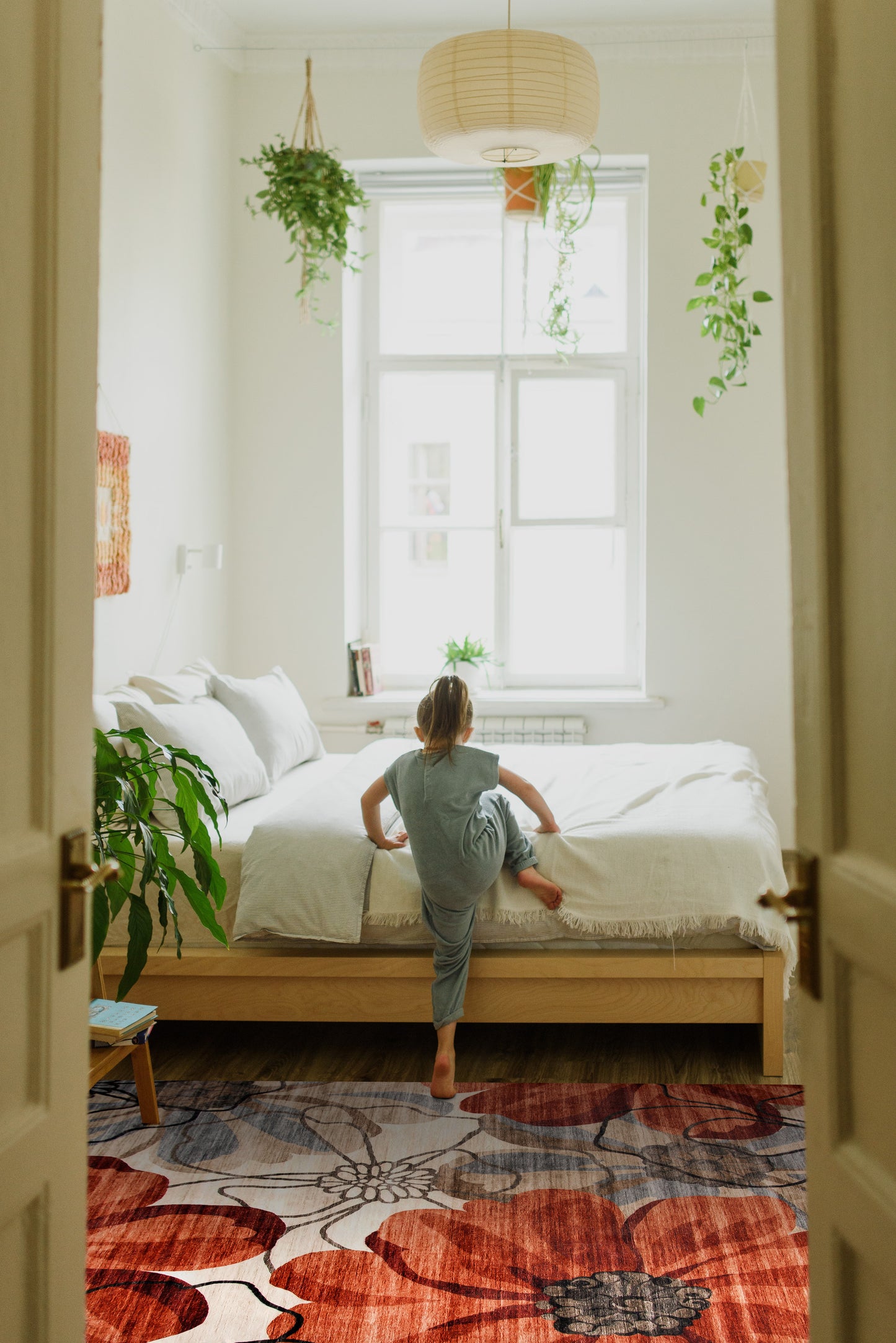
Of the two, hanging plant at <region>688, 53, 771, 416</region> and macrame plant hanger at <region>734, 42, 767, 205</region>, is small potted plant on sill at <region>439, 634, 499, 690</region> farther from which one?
macrame plant hanger at <region>734, 42, 767, 205</region>

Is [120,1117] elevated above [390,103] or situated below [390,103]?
below

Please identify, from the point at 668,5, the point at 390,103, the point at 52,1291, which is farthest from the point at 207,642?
the point at 52,1291

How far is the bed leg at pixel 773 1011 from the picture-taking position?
9.14 ft

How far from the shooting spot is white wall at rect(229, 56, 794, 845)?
4.82 m

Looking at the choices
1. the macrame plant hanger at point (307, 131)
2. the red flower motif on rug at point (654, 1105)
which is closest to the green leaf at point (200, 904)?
the red flower motif on rug at point (654, 1105)

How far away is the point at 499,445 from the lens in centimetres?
528

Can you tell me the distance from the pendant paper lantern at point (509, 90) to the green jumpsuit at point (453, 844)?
1.63 m

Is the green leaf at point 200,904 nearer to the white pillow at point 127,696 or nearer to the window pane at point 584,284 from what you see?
the white pillow at point 127,696

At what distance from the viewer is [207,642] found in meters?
4.83

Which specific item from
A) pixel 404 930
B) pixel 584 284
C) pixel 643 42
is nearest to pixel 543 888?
pixel 404 930

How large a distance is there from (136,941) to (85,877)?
1127 millimetres

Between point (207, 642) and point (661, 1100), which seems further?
point (207, 642)

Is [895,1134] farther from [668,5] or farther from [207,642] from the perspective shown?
[668,5]

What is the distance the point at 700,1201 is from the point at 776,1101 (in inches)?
21.1
